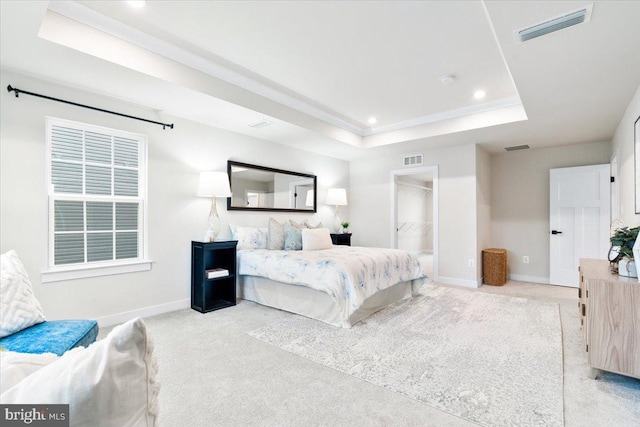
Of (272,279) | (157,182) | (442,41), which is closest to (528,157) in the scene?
(442,41)

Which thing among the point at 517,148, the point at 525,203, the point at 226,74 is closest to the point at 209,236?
the point at 226,74

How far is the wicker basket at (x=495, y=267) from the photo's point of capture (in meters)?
5.03

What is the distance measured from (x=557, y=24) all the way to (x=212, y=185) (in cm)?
350

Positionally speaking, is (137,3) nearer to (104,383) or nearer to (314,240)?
(104,383)

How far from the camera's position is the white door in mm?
4695

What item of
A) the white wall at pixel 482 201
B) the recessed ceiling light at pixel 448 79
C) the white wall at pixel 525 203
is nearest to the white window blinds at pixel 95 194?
the recessed ceiling light at pixel 448 79

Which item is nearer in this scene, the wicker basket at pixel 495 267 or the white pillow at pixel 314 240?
the white pillow at pixel 314 240

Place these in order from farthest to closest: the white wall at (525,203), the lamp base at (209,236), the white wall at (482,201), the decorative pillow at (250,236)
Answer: the white wall at (525,203), the white wall at (482,201), the decorative pillow at (250,236), the lamp base at (209,236)

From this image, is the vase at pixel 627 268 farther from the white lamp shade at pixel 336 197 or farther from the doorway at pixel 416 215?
the doorway at pixel 416 215

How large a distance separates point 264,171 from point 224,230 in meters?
1.12

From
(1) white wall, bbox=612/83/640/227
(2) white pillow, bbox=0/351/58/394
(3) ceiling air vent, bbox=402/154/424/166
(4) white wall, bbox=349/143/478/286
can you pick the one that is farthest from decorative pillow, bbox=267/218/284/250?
(1) white wall, bbox=612/83/640/227

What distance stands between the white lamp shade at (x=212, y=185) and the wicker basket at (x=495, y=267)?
430cm

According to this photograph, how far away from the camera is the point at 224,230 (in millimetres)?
4266

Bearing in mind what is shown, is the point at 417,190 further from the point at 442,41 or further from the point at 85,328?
the point at 85,328
